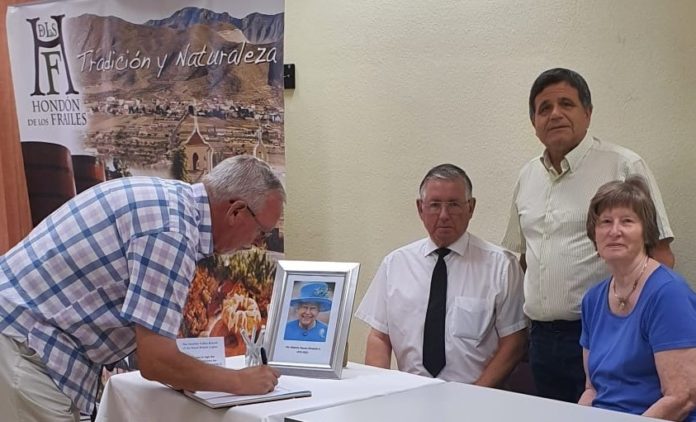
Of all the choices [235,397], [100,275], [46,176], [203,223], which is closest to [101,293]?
[100,275]

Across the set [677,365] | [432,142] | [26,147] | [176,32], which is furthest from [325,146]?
[677,365]

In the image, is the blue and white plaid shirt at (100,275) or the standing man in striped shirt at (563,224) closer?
the blue and white plaid shirt at (100,275)

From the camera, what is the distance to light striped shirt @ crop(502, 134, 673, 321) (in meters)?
2.61

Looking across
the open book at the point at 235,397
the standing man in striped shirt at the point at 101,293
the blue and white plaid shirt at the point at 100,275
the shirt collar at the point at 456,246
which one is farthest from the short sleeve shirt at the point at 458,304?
the blue and white plaid shirt at the point at 100,275

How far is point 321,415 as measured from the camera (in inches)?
69.2

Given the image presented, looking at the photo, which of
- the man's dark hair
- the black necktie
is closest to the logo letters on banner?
the black necktie

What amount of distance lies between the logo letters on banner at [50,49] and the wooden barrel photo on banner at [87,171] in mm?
325

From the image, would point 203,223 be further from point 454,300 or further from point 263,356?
point 454,300

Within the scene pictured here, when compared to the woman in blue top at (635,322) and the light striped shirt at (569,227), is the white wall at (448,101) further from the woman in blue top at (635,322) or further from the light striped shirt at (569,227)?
the woman in blue top at (635,322)

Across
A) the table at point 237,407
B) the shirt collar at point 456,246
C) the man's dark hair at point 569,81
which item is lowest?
the table at point 237,407

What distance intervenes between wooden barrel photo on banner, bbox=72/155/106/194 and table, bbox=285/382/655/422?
2400mm

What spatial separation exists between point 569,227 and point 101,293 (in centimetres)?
148

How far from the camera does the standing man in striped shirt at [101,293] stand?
5.82 feet

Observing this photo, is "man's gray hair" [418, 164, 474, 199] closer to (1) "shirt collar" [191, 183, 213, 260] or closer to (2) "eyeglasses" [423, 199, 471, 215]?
(2) "eyeglasses" [423, 199, 471, 215]
